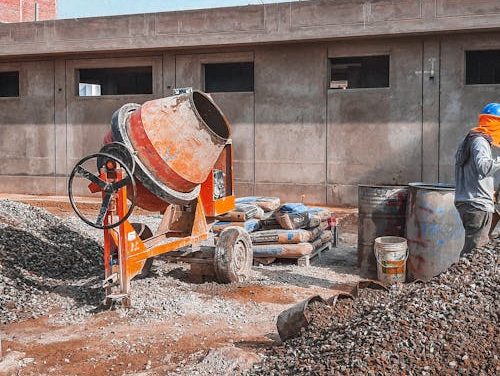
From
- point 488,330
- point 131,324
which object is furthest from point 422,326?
point 131,324

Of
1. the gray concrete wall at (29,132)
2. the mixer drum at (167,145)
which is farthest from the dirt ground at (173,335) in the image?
the gray concrete wall at (29,132)

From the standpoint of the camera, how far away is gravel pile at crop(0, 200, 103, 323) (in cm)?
681

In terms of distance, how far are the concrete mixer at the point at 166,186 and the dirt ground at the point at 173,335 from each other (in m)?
0.34

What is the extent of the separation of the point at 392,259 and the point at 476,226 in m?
1.62

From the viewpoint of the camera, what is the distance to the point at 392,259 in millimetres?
7613

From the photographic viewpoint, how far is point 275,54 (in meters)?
14.5

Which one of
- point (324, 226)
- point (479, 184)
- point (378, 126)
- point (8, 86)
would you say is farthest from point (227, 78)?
point (479, 184)

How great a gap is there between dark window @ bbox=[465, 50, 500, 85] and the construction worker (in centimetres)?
921

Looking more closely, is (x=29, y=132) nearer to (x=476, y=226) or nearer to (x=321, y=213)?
(x=321, y=213)

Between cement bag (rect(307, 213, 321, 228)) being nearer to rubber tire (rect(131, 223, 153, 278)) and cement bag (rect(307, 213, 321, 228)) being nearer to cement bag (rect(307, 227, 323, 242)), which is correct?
cement bag (rect(307, 227, 323, 242))

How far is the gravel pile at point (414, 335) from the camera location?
4.00m

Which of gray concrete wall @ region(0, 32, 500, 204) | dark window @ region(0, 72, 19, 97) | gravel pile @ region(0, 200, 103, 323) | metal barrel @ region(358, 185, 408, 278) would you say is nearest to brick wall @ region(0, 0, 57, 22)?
dark window @ region(0, 72, 19, 97)

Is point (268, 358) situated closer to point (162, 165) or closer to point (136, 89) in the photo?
point (162, 165)

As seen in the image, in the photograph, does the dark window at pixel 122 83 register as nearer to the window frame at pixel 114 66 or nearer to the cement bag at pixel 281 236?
the window frame at pixel 114 66
